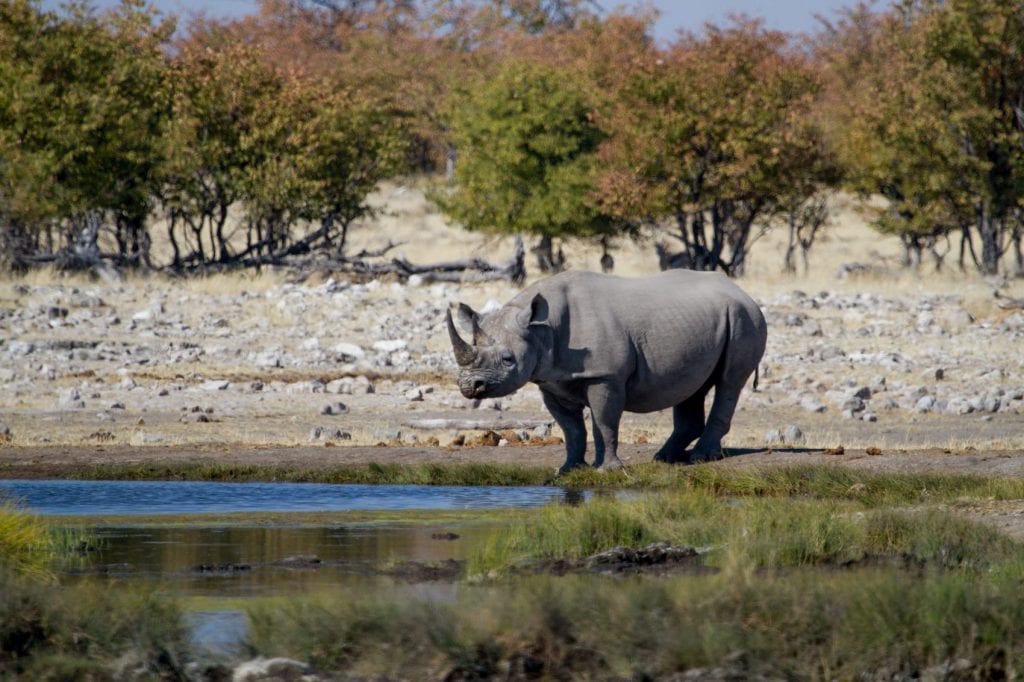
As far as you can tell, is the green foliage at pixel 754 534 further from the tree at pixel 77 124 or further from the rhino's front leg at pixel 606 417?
the tree at pixel 77 124

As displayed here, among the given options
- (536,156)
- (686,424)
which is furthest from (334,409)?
(536,156)

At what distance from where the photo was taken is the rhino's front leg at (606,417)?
15.4 meters

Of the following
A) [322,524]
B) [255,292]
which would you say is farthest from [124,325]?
[322,524]

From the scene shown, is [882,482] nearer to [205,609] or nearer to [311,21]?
[205,609]

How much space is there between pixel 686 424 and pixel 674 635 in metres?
9.29

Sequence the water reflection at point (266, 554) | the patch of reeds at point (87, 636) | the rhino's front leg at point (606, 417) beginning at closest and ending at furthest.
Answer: the patch of reeds at point (87, 636) < the water reflection at point (266, 554) < the rhino's front leg at point (606, 417)

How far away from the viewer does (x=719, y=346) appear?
1647cm

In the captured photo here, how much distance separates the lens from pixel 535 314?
50.0ft

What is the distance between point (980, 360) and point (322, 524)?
16.0 meters

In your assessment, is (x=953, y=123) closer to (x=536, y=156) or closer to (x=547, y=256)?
(x=536, y=156)

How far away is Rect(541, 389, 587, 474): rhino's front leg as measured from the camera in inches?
619

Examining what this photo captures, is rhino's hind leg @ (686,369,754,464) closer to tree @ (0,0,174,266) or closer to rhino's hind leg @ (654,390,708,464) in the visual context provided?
rhino's hind leg @ (654,390,708,464)

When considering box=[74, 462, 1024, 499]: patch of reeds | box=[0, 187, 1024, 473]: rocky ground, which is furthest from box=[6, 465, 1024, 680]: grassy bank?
box=[0, 187, 1024, 473]: rocky ground

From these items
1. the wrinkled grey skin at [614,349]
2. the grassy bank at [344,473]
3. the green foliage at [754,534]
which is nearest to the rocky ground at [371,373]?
the grassy bank at [344,473]
